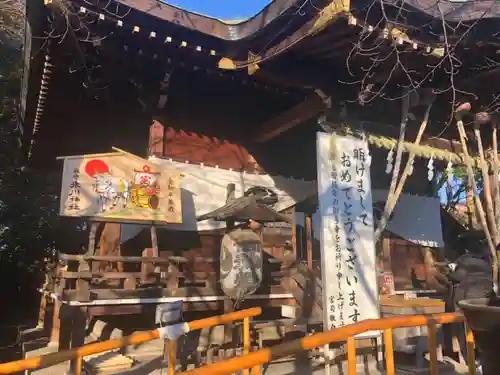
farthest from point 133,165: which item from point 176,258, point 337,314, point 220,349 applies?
point 337,314

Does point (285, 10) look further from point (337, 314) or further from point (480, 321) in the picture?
point (480, 321)

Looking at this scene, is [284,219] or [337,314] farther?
[284,219]

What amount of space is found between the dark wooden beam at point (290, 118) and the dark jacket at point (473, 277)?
11.1 ft

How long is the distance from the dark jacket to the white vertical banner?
5.38 feet

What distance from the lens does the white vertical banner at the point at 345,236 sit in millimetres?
5480

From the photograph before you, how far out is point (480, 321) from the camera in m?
3.07

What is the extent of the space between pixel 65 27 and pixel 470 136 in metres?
9.01

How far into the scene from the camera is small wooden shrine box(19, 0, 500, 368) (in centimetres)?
605

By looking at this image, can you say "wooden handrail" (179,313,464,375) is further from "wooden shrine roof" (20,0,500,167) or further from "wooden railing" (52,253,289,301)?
"wooden shrine roof" (20,0,500,167)

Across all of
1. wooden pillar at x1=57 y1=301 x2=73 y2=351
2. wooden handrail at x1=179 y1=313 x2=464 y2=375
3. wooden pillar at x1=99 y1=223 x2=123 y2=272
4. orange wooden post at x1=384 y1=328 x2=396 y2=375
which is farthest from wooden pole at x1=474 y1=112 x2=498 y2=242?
wooden pillar at x1=57 y1=301 x2=73 y2=351

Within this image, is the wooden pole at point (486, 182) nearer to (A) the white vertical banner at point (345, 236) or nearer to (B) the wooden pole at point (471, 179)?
(B) the wooden pole at point (471, 179)

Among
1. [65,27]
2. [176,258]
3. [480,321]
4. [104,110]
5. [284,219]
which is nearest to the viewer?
[480,321]

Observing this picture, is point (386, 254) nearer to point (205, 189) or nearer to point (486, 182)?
point (486, 182)

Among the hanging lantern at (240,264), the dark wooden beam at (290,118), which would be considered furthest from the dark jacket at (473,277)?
the dark wooden beam at (290,118)
